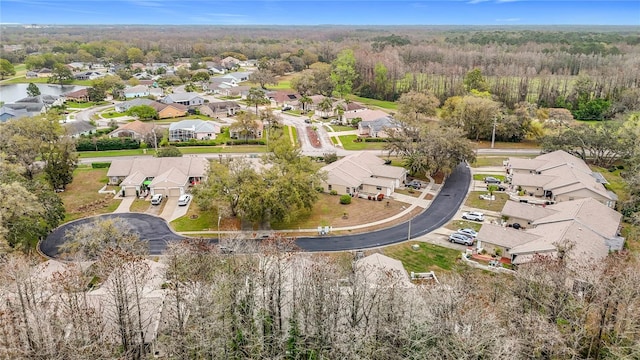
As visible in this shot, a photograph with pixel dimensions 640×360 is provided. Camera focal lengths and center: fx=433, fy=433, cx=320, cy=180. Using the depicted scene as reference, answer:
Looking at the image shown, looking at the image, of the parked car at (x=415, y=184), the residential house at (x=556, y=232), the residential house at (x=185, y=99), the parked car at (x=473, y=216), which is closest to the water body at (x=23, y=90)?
the residential house at (x=185, y=99)

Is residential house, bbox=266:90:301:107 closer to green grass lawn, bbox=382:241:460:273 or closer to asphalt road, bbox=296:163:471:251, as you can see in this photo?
asphalt road, bbox=296:163:471:251

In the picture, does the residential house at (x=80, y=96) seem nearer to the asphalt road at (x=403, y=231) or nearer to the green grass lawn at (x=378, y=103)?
the green grass lawn at (x=378, y=103)

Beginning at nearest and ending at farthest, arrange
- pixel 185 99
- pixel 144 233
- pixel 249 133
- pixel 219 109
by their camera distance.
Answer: pixel 144 233 < pixel 249 133 < pixel 219 109 < pixel 185 99

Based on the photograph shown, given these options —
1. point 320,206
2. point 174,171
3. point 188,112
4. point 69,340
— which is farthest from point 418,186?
point 188,112

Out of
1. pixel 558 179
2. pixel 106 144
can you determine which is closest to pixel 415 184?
pixel 558 179

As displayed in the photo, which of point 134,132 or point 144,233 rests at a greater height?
point 134,132

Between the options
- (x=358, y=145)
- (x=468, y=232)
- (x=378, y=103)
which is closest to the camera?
(x=468, y=232)

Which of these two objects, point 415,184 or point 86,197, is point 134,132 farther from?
point 415,184
